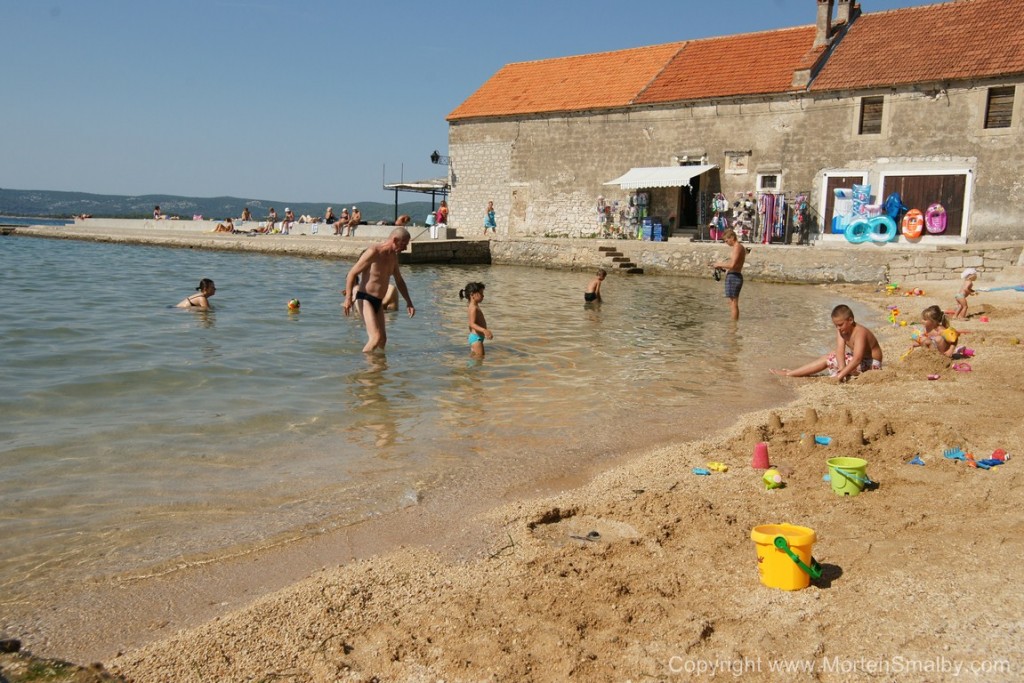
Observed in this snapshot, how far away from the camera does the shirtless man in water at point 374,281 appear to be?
972cm

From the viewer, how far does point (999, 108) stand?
21.6 m

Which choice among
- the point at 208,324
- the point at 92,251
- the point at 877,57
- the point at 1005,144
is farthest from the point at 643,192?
the point at 92,251

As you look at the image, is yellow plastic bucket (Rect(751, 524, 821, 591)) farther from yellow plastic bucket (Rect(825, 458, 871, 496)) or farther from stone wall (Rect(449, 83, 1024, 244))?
stone wall (Rect(449, 83, 1024, 244))

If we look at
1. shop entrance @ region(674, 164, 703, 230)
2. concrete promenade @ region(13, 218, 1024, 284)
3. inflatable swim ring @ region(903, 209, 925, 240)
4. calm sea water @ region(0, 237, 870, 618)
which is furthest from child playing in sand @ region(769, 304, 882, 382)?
shop entrance @ region(674, 164, 703, 230)

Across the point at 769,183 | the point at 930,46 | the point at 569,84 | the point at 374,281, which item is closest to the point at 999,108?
the point at 930,46

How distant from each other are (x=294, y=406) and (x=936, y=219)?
2129 cm

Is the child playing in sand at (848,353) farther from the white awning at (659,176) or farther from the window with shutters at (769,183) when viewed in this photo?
the window with shutters at (769,183)

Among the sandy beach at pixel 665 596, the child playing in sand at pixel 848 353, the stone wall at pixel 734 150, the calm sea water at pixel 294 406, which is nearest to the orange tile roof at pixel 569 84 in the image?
the stone wall at pixel 734 150

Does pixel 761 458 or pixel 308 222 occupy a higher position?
pixel 308 222

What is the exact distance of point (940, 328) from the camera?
9453 millimetres

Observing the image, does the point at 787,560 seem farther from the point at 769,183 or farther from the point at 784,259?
the point at 769,183

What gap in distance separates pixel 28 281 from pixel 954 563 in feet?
66.4

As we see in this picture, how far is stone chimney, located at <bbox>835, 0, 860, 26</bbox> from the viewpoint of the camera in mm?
25703

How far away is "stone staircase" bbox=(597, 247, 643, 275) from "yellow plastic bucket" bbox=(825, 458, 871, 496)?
19692 mm
